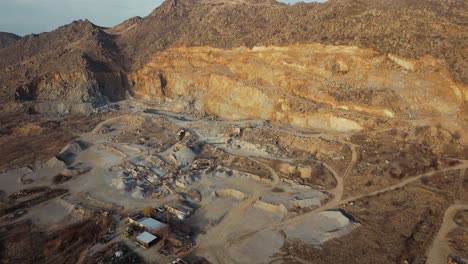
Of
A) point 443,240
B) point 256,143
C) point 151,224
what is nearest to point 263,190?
point 256,143

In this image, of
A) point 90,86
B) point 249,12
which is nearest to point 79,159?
point 90,86

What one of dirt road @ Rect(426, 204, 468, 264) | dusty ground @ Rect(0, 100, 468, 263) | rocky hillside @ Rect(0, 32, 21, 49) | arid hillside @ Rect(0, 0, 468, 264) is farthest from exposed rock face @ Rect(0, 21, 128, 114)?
dirt road @ Rect(426, 204, 468, 264)


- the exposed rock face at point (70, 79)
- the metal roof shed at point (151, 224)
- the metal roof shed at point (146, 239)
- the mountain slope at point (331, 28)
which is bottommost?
the metal roof shed at point (146, 239)

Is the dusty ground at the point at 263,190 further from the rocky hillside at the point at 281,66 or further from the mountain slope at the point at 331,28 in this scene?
the mountain slope at the point at 331,28

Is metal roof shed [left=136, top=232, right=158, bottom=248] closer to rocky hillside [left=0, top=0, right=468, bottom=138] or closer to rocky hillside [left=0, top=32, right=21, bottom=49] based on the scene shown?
rocky hillside [left=0, top=0, right=468, bottom=138]

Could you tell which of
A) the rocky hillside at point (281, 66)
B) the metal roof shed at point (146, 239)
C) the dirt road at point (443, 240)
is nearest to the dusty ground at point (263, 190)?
the dirt road at point (443, 240)

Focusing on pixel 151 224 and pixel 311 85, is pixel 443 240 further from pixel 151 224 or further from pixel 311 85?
pixel 311 85
